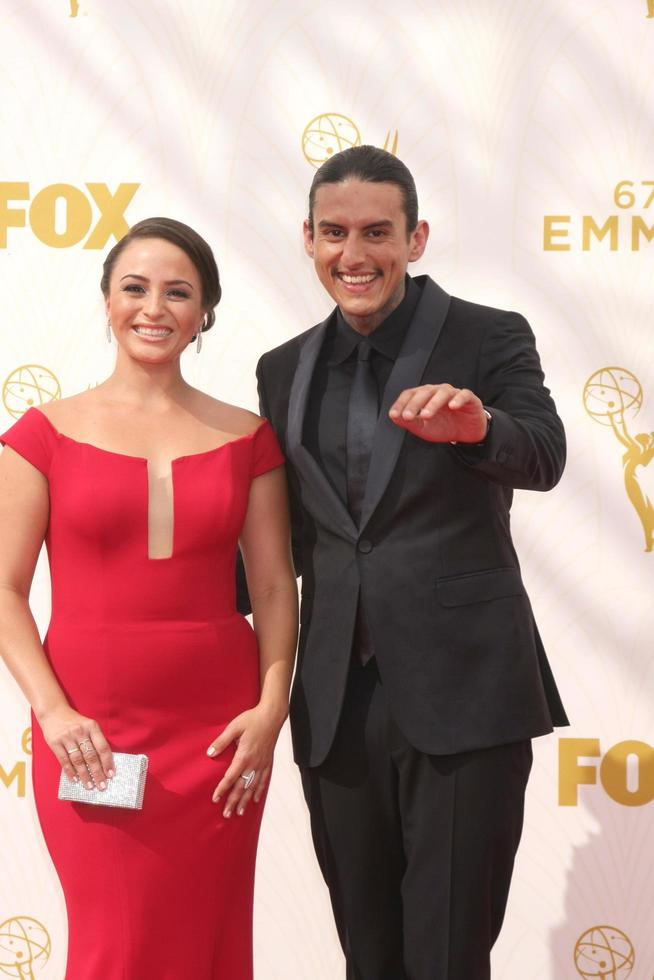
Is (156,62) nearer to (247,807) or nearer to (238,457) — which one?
(238,457)

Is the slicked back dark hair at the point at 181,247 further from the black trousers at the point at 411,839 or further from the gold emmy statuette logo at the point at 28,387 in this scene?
the gold emmy statuette logo at the point at 28,387

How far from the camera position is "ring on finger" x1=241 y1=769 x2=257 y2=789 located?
6.12 feet

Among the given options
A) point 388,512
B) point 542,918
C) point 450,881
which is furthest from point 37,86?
point 542,918

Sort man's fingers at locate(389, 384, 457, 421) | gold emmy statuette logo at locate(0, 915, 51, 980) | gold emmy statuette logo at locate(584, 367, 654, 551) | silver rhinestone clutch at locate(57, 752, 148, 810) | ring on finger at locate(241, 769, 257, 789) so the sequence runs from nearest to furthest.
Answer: man's fingers at locate(389, 384, 457, 421)
silver rhinestone clutch at locate(57, 752, 148, 810)
ring on finger at locate(241, 769, 257, 789)
gold emmy statuette logo at locate(584, 367, 654, 551)
gold emmy statuette logo at locate(0, 915, 51, 980)

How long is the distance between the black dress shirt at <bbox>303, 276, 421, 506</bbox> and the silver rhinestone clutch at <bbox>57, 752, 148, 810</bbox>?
1.60 feet

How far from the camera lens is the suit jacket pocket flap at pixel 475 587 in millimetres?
1802

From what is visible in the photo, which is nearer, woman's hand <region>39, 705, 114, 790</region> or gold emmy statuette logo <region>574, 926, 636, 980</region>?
woman's hand <region>39, 705, 114, 790</region>

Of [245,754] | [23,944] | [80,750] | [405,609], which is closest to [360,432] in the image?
[405,609]

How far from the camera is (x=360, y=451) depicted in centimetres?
185

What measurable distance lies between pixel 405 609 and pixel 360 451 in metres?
0.24

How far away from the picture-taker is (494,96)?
281 centimetres

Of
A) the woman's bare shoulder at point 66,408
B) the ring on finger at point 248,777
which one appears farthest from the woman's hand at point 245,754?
the woman's bare shoulder at point 66,408

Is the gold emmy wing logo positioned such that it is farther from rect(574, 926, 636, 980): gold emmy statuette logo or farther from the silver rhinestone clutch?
rect(574, 926, 636, 980): gold emmy statuette logo

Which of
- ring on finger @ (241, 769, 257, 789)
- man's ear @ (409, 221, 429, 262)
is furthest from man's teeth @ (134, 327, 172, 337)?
ring on finger @ (241, 769, 257, 789)
